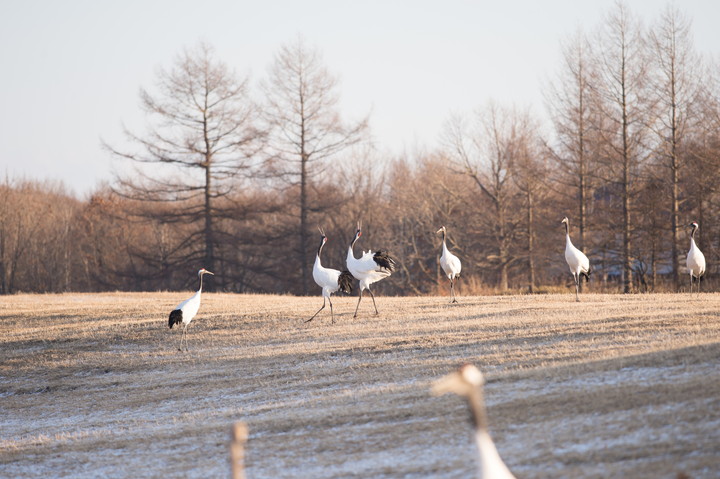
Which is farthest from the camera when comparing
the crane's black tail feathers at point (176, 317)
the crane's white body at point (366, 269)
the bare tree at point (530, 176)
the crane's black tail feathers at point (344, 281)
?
the bare tree at point (530, 176)

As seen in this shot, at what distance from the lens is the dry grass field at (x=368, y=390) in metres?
7.58

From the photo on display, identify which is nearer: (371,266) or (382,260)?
(382,260)

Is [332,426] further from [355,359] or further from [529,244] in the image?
[529,244]

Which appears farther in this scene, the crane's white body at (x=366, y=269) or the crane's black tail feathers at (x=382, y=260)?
the crane's white body at (x=366, y=269)

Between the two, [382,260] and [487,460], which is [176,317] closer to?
[382,260]

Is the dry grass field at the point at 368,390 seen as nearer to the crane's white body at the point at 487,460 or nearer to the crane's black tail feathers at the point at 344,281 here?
the crane's black tail feathers at the point at 344,281

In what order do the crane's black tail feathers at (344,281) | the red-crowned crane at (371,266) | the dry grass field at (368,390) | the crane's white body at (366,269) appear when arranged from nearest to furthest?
the dry grass field at (368,390)
the crane's black tail feathers at (344,281)
the red-crowned crane at (371,266)
the crane's white body at (366,269)

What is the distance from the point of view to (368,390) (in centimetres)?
1166

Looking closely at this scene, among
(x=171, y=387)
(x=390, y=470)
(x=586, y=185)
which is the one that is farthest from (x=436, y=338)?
(x=586, y=185)

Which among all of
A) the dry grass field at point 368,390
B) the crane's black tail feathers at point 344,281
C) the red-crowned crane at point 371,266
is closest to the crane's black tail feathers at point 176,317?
the dry grass field at point 368,390

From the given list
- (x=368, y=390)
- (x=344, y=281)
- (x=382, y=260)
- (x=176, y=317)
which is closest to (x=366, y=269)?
(x=382, y=260)

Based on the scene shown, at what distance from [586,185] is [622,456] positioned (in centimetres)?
3338

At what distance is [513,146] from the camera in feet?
147

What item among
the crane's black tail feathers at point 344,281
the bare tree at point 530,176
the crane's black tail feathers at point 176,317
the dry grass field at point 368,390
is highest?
the bare tree at point 530,176
